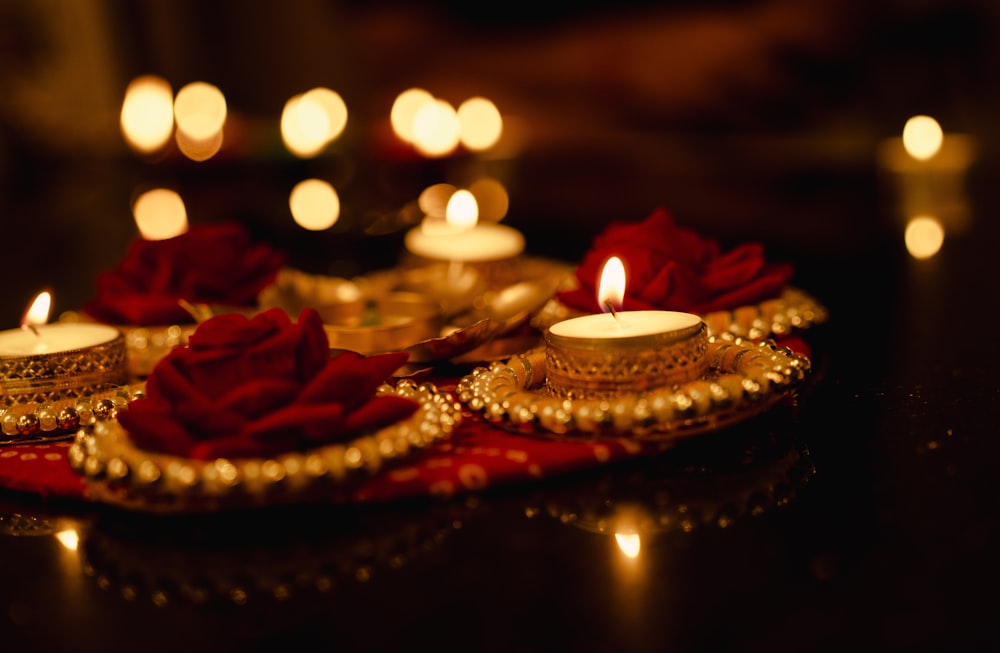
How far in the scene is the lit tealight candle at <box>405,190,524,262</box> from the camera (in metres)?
1.26

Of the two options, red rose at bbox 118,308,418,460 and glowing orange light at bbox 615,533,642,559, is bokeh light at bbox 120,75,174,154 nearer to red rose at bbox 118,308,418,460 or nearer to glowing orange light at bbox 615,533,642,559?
red rose at bbox 118,308,418,460

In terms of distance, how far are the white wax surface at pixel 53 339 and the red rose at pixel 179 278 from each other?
143mm

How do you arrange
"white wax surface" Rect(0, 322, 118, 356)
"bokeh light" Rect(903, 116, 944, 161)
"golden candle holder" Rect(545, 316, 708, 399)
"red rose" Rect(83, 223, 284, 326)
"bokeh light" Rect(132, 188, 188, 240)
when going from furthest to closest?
"bokeh light" Rect(903, 116, 944, 161) → "bokeh light" Rect(132, 188, 188, 240) → "red rose" Rect(83, 223, 284, 326) → "white wax surface" Rect(0, 322, 118, 356) → "golden candle holder" Rect(545, 316, 708, 399)

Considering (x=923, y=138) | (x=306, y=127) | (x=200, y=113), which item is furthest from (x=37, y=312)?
(x=200, y=113)

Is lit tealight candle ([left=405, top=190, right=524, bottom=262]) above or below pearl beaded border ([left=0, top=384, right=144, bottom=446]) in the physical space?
above

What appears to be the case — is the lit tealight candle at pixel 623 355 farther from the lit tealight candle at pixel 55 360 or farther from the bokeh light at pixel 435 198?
the bokeh light at pixel 435 198

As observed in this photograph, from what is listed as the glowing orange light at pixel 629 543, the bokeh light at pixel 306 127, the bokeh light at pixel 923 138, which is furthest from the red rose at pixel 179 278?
the bokeh light at pixel 923 138

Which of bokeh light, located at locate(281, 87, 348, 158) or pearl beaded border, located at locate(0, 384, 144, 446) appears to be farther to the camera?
bokeh light, located at locate(281, 87, 348, 158)

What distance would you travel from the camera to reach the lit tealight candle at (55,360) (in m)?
0.78

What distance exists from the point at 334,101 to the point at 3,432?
7.37ft

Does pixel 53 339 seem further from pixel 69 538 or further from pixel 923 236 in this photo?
pixel 923 236

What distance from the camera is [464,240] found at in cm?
128

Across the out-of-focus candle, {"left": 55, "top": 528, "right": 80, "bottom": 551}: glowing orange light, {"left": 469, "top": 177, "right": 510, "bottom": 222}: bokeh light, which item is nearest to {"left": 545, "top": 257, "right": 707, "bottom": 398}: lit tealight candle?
{"left": 55, "top": 528, "right": 80, "bottom": 551}: glowing orange light

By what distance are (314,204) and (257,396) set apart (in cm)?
187
